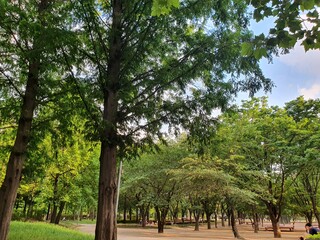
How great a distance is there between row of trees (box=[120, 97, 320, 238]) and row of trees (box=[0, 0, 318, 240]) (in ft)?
30.9

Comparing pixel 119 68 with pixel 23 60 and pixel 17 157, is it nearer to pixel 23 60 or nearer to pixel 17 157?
pixel 23 60

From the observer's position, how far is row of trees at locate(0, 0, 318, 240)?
738 centimetres

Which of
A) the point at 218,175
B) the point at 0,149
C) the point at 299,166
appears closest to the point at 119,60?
the point at 0,149

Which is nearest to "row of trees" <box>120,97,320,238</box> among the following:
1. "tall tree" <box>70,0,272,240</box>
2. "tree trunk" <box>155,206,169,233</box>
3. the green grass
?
"tree trunk" <box>155,206,169,233</box>

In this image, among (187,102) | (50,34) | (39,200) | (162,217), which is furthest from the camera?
(162,217)

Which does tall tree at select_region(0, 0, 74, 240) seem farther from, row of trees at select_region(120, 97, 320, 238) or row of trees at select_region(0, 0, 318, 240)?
row of trees at select_region(120, 97, 320, 238)

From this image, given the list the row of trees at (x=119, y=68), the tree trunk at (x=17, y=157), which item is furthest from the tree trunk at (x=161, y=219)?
the tree trunk at (x=17, y=157)

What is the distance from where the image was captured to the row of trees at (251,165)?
68.1 ft

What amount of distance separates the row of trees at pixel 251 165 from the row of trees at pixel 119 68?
943 centimetres

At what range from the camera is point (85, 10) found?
281 inches

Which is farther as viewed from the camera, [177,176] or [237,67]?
[177,176]

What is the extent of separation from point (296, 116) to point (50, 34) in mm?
25982

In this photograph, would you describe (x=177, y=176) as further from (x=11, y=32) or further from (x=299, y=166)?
(x=11, y=32)

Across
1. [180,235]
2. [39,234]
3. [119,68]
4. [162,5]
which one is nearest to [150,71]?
[119,68]
